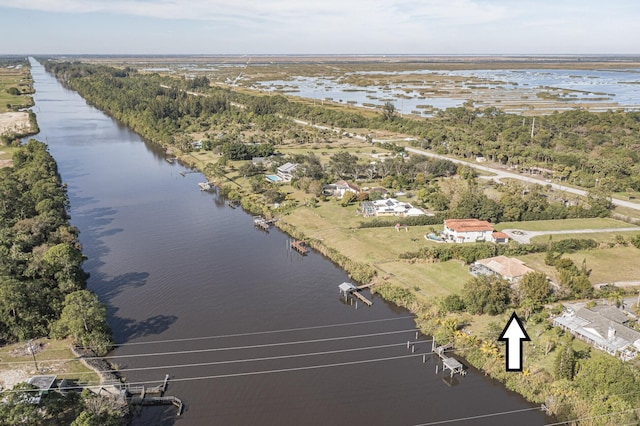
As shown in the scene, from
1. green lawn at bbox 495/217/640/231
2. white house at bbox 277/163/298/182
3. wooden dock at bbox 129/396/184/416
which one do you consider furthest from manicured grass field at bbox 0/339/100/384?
white house at bbox 277/163/298/182

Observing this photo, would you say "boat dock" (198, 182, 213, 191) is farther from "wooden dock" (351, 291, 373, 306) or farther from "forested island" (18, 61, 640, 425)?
"wooden dock" (351, 291, 373, 306)

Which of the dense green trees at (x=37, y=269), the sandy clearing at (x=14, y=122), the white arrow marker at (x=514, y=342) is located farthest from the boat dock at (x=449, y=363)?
the sandy clearing at (x=14, y=122)

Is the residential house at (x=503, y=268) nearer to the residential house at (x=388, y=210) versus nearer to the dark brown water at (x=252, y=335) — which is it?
the dark brown water at (x=252, y=335)

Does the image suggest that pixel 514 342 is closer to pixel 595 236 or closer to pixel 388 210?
pixel 595 236

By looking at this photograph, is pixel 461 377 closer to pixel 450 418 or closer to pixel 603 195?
pixel 450 418

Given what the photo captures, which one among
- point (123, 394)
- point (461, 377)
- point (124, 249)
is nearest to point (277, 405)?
point (123, 394)
